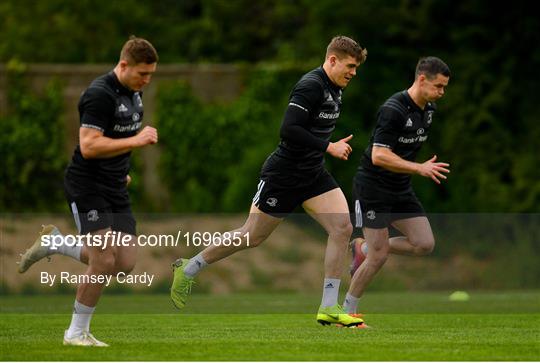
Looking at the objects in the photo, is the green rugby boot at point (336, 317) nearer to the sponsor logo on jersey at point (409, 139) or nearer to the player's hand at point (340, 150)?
the player's hand at point (340, 150)

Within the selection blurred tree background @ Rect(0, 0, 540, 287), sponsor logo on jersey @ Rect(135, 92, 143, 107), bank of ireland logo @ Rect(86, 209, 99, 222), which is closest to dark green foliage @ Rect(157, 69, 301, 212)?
blurred tree background @ Rect(0, 0, 540, 287)

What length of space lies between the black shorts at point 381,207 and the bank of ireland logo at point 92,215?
10.6 feet

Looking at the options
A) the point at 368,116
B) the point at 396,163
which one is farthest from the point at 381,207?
the point at 368,116

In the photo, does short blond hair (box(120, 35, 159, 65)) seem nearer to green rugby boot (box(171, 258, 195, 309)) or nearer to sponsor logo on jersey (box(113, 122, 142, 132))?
sponsor logo on jersey (box(113, 122, 142, 132))

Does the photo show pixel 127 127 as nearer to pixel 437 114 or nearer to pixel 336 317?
pixel 336 317

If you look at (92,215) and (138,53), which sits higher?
(138,53)

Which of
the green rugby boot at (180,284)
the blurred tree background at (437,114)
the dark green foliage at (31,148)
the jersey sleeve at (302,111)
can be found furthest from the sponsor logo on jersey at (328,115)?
the dark green foliage at (31,148)

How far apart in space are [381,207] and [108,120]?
333cm

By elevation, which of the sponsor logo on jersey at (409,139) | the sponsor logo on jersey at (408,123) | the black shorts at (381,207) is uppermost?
the sponsor logo on jersey at (408,123)

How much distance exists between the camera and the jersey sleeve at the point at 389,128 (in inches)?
452

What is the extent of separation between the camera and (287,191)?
1132 cm

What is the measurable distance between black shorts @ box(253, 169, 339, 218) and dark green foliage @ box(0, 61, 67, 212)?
49.7ft

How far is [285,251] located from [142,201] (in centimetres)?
678

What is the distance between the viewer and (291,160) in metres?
11.3
